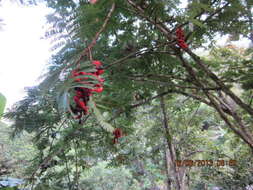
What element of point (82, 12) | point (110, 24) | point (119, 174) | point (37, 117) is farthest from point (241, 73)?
point (119, 174)

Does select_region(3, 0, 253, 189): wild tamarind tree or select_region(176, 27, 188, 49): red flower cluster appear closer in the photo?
select_region(3, 0, 253, 189): wild tamarind tree

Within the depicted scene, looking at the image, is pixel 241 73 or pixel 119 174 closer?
pixel 241 73

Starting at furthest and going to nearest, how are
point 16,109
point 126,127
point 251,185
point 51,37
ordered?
point 251,185, point 126,127, point 16,109, point 51,37

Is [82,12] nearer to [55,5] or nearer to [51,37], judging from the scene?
[51,37]

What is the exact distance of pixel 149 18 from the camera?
665mm

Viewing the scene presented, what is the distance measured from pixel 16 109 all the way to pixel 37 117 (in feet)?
0.42
